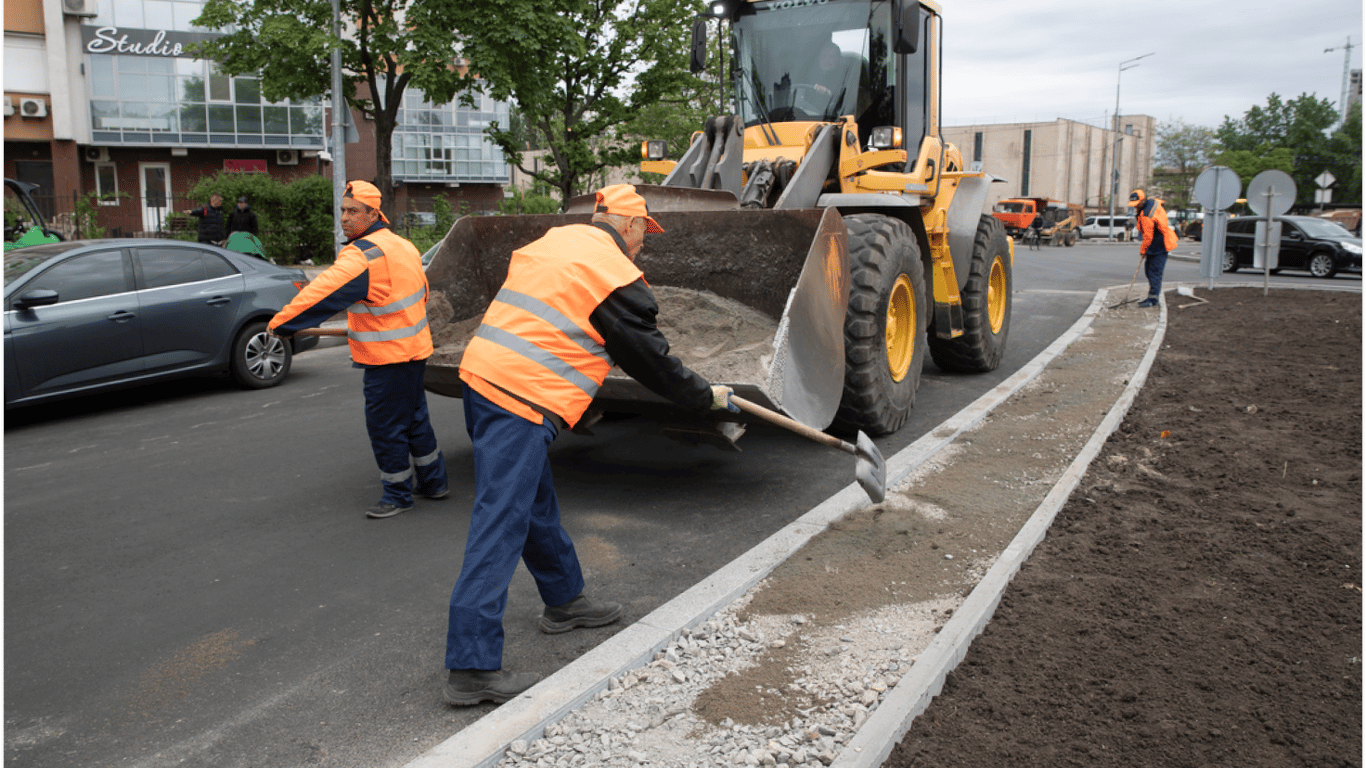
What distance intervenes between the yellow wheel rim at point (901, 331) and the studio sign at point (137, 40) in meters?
33.7

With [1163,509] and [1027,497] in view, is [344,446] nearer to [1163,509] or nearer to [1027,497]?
[1027,497]

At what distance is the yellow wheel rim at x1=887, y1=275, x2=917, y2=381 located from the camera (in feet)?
22.0

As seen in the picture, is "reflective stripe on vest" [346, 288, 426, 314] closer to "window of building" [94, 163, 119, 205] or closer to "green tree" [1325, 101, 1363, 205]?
"window of building" [94, 163, 119, 205]

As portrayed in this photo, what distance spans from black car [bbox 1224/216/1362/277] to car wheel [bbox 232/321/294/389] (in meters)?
22.0

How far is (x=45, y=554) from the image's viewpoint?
473cm

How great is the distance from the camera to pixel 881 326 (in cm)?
612

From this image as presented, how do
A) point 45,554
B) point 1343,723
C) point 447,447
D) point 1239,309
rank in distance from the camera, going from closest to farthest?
point 1343,723, point 45,554, point 447,447, point 1239,309

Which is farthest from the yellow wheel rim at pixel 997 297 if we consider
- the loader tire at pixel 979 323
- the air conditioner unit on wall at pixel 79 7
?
the air conditioner unit on wall at pixel 79 7

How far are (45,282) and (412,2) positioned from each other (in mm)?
10776

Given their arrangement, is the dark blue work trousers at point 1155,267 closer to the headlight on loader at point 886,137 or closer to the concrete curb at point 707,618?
the headlight on loader at point 886,137

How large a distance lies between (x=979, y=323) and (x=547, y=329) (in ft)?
20.9

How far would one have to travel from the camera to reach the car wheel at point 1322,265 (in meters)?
22.7

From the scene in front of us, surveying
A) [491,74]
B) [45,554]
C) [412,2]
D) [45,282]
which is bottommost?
[45,554]

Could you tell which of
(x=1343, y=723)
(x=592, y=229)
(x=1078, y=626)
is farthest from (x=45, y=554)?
(x=1343, y=723)
